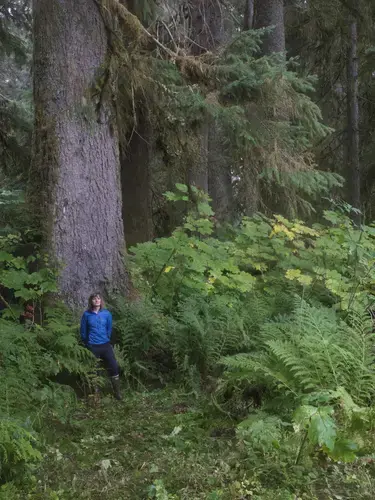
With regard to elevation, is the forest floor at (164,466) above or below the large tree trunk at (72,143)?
below

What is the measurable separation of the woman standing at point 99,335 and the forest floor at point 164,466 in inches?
29.4

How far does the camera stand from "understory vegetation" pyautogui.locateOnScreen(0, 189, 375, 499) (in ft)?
10.8

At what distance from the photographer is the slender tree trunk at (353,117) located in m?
14.2

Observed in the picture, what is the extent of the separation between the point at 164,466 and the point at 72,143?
430 cm

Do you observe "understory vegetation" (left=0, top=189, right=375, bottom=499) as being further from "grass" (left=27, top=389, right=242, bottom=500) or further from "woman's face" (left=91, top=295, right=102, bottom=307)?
"woman's face" (left=91, top=295, right=102, bottom=307)

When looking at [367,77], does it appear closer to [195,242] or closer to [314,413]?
[195,242]

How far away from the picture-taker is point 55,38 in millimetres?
6430

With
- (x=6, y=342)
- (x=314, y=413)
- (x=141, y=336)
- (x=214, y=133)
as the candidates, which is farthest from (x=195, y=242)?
(x=214, y=133)

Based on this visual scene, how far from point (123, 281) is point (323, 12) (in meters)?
9.95

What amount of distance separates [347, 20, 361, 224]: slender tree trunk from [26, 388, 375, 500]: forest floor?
11.0 metres

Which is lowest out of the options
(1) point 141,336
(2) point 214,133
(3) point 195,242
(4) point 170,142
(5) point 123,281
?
(1) point 141,336

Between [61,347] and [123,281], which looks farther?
[123,281]

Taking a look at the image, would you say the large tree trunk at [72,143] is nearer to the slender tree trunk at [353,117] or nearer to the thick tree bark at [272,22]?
the thick tree bark at [272,22]

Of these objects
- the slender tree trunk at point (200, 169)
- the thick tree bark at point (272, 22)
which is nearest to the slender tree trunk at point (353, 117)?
the thick tree bark at point (272, 22)
